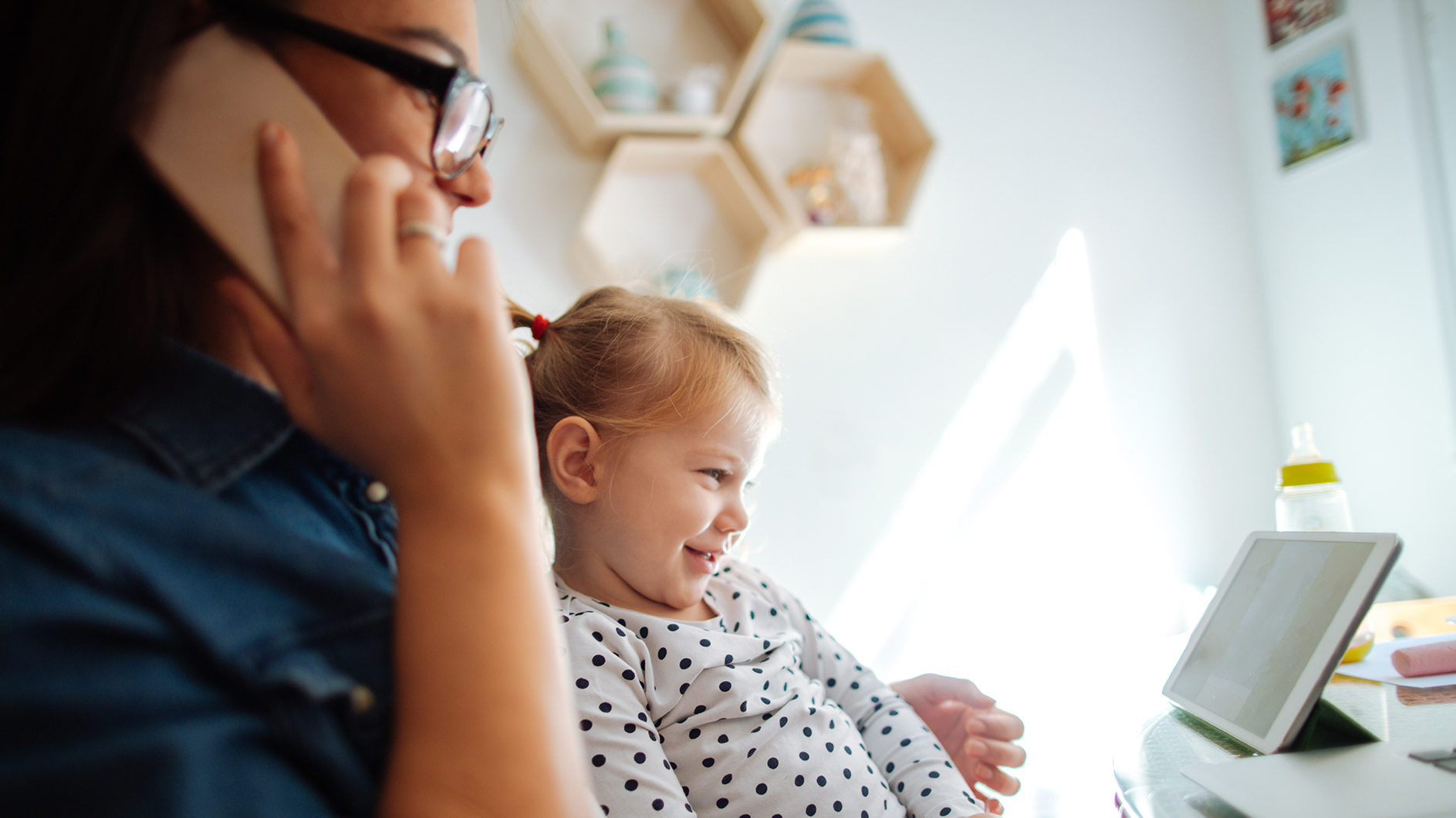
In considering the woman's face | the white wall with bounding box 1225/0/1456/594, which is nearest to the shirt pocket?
the woman's face

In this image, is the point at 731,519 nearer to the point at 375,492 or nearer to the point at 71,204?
the point at 375,492

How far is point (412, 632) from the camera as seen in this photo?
46 cm

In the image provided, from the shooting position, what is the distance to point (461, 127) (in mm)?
680

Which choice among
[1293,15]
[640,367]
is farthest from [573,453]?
[1293,15]

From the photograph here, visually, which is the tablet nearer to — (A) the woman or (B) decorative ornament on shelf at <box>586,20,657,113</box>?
(A) the woman

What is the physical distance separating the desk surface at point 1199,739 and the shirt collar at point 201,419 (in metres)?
0.80

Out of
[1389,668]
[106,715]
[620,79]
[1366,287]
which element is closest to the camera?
[106,715]

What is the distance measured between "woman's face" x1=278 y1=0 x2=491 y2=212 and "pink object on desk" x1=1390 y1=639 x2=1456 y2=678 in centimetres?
128

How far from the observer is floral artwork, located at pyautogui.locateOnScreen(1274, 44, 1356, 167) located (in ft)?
8.02

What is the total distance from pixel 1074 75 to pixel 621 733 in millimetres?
2610

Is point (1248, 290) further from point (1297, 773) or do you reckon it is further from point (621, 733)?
point (621, 733)

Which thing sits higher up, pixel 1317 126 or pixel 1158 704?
pixel 1317 126

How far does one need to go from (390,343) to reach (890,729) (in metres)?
0.95

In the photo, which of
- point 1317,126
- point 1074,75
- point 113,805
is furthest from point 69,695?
point 1317,126
